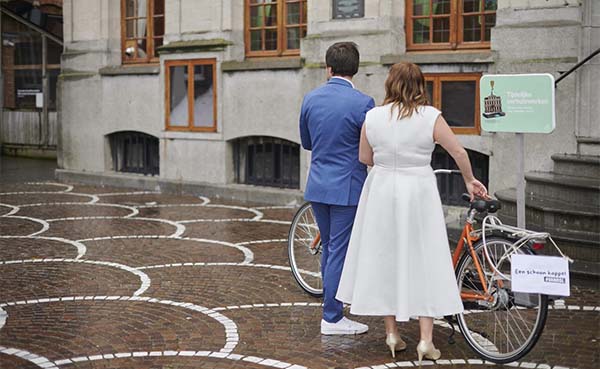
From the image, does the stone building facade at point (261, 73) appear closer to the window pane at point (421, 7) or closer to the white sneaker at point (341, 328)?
the window pane at point (421, 7)

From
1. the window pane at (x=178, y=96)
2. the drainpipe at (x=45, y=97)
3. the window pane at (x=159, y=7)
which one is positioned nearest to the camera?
the window pane at (x=178, y=96)

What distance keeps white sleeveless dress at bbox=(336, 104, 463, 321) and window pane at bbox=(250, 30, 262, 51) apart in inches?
377

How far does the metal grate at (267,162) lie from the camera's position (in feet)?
48.5

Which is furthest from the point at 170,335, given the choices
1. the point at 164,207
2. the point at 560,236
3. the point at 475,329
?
the point at 164,207

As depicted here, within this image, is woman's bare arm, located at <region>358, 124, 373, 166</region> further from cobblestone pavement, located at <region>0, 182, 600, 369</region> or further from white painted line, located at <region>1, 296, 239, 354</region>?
white painted line, located at <region>1, 296, 239, 354</region>

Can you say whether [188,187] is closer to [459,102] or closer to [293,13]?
[293,13]

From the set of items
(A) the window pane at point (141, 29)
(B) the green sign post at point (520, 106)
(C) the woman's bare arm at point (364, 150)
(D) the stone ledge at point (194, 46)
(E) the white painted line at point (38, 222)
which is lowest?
(E) the white painted line at point (38, 222)

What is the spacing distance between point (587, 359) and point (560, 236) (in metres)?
2.81

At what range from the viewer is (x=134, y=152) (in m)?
17.4

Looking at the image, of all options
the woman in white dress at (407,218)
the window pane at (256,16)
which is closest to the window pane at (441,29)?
the window pane at (256,16)

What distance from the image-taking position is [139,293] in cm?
793

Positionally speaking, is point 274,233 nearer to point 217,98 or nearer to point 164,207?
point 164,207

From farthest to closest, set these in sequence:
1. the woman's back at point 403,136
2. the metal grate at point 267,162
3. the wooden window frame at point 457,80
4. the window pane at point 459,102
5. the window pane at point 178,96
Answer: the window pane at point 178,96, the metal grate at point 267,162, the window pane at point 459,102, the wooden window frame at point 457,80, the woman's back at point 403,136

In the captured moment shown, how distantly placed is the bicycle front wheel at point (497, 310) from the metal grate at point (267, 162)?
8.59m
